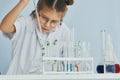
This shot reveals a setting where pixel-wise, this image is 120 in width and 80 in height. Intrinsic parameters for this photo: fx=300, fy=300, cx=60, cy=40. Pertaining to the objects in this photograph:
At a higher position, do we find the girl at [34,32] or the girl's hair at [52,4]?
the girl's hair at [52,4]

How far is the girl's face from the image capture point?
4.84 ft

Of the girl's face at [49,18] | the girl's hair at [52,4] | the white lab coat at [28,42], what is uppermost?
the girl's hair at [52,4]

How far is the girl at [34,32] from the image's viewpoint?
4.66 feet

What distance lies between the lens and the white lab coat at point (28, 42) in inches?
56.7

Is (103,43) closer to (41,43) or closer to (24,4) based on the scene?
(41,43)

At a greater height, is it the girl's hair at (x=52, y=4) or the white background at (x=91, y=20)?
the girl's hair at (x=52, y=4)

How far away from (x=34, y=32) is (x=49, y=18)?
0.10 meters

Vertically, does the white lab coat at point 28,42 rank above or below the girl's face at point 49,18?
below

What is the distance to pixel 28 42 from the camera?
1.48 meters

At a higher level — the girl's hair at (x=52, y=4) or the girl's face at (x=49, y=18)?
the girl's hair at (x=52, y=4)

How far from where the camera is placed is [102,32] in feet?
4.72

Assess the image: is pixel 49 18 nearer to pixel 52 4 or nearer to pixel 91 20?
pixel 52 4

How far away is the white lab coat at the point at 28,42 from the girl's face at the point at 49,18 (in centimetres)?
3

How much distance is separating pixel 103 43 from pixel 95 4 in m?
0.25
